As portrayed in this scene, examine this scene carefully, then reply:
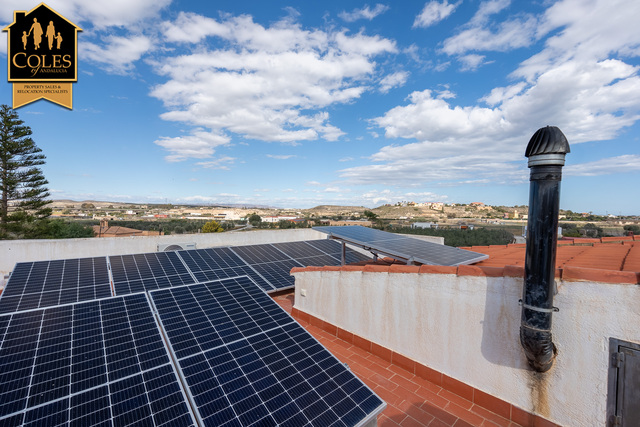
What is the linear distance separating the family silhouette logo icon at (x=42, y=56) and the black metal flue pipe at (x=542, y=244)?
56.9 ft

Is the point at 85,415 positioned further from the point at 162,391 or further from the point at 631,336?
the point at 631,336

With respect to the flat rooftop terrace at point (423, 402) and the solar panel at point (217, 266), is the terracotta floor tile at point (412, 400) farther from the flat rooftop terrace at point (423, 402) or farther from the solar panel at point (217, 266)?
the solar panel at point (217, 266)

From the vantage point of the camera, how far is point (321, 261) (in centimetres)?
1223

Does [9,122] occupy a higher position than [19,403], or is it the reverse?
[9,122]

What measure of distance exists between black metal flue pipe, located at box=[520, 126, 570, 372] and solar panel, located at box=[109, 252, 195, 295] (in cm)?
897

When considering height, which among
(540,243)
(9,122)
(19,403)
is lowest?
(19,403)

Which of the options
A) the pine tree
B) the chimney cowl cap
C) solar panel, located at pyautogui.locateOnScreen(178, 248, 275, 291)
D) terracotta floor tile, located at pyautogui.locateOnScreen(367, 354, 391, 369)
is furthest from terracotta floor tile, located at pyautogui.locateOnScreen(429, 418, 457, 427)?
the pine tree

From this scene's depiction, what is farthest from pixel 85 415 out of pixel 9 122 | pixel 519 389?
pixel 9 122

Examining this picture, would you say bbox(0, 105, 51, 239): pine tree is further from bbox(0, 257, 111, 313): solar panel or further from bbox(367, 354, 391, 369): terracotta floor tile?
bbox(367, 354, 391, 369): terracotta floor tile

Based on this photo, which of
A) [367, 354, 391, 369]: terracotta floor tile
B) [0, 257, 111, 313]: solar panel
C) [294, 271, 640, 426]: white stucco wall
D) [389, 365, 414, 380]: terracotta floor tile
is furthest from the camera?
[0, 257, 111, 313]: solar panel

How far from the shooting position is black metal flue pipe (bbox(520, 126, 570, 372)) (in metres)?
3.29

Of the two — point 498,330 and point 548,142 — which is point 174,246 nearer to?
point 498,330

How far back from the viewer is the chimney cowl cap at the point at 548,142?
10.8 ft

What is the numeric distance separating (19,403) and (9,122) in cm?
3200
